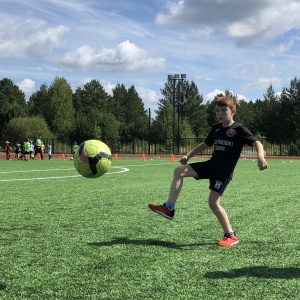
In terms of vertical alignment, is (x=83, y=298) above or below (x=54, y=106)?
below

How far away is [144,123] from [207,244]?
83.6 meters

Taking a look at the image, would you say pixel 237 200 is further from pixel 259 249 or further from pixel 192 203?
pixel 259 249

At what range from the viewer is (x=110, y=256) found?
15.9 ft

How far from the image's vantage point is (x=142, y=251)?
5078mm

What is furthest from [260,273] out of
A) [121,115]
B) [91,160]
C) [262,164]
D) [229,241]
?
[121,115]

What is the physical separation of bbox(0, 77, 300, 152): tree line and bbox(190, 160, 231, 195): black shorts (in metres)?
45.1

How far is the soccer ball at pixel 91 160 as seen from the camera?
21.9ft

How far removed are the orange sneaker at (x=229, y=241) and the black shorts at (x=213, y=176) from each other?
0.54 metres

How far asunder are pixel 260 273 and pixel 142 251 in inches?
55.6

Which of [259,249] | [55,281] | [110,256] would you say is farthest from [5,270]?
[259,249]

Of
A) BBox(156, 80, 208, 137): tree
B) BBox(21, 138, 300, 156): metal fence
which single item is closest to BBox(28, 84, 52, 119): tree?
BBox(156, 80, 208, 137): tree

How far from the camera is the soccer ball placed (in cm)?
667

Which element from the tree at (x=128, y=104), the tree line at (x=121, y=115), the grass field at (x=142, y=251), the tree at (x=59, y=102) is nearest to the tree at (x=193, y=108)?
the tree line at (x=121, y=115)

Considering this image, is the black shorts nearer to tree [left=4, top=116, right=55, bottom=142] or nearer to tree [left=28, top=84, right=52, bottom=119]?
tree [left=4, top=116, right=55, bottom=142]
